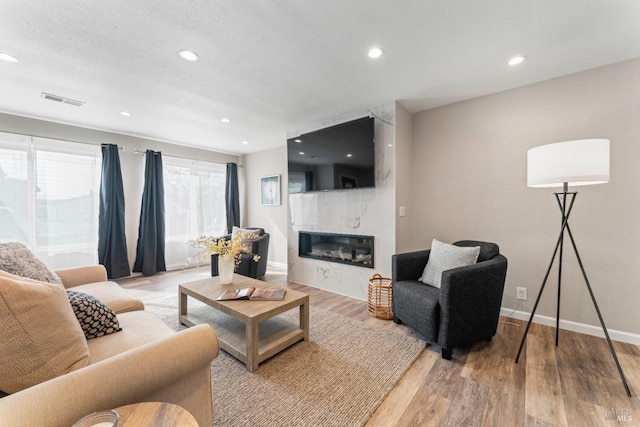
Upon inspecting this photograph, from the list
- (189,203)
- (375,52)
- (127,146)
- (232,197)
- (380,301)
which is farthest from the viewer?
(232,197)

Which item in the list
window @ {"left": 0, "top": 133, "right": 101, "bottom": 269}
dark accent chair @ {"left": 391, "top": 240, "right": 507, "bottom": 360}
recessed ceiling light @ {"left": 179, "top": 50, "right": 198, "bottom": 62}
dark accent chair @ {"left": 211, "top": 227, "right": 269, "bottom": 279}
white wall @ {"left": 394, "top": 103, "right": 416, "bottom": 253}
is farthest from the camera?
dark accent chair @ {"left": 211, "top": 227, "right": 269, "bottom": 279}

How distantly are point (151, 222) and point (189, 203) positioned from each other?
2.59ft

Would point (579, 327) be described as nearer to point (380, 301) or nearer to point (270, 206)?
point (380, 301)

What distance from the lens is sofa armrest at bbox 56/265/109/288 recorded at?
7.10 ft

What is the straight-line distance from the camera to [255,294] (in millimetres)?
2150

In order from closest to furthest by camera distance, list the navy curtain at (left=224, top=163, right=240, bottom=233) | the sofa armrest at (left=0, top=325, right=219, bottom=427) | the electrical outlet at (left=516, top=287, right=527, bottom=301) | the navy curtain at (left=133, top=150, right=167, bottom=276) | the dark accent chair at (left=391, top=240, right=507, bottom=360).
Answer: the sofa armrest at (left=0, top=325, right=219, bottom=427) → the dark accent chair at (left=391, top=240, right=507, bottom=360) → the electrical outlet at (left=516, top=287, right=527, bottom=301) → the navy curtain at (left=133, top=150, right=167, bottom=276) → the navy curtain at (left=224, top=163, right=240, bottom=233)

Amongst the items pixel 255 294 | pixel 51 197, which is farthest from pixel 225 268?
pixel 51 197

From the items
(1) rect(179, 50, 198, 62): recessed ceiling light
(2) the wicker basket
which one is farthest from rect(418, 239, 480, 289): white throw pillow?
(1) rect(179, 50, 198, 62): recessed ceiling light

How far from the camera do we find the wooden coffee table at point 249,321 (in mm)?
1819

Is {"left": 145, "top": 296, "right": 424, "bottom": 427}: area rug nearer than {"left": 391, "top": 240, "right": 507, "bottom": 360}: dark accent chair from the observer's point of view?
Yes

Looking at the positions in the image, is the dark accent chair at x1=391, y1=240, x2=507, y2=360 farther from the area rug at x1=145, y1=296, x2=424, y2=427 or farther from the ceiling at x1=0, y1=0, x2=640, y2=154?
the ceiling at x1=0, y1=0, x2=640, y2=154

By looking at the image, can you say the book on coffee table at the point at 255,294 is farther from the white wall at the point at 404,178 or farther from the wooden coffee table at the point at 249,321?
the white wall at the point at 404,178

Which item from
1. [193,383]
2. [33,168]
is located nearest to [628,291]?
[193,383]

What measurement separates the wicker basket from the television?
1180 mm
